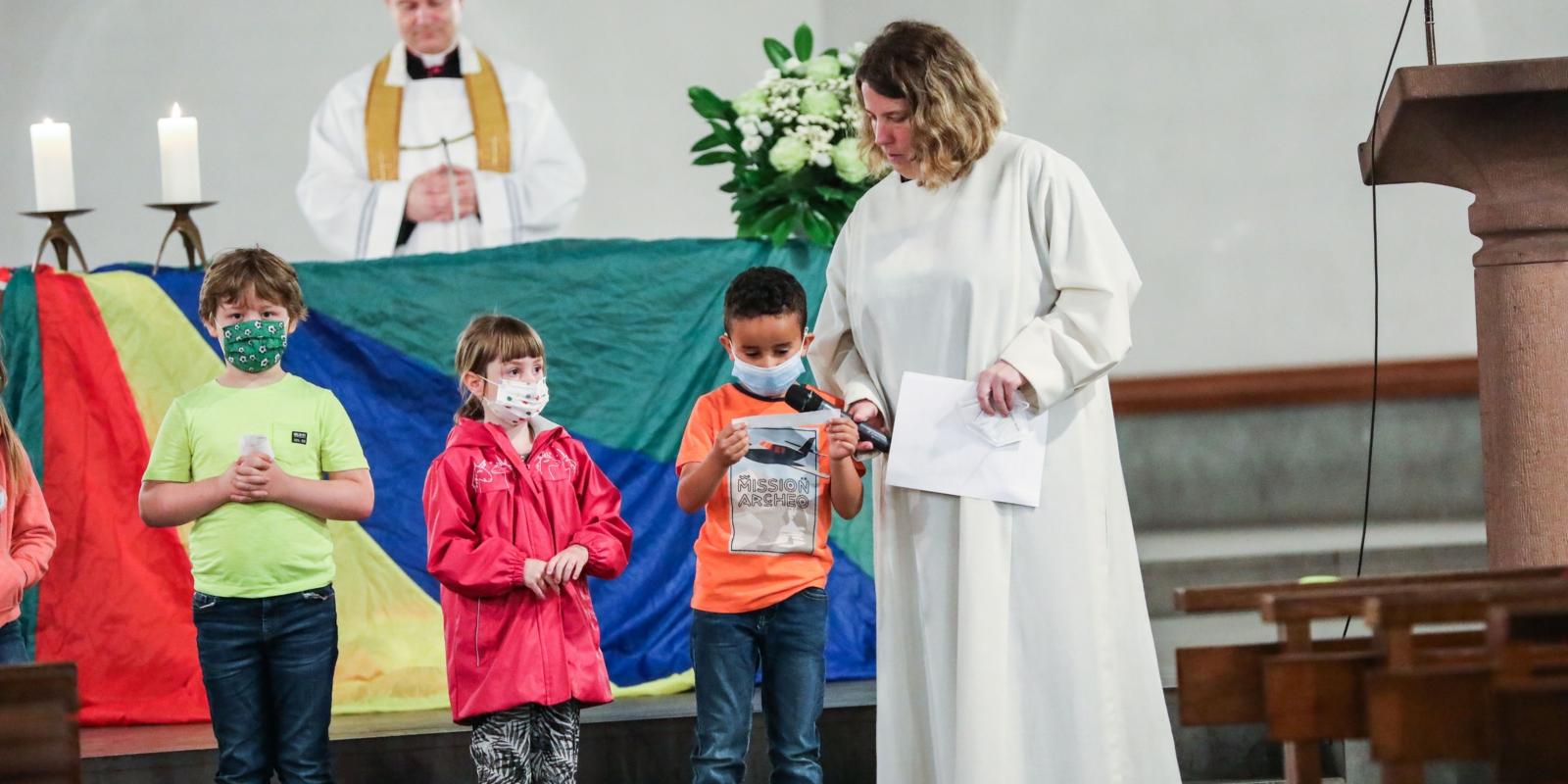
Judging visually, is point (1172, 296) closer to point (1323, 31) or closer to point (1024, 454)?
point (1323, 31)

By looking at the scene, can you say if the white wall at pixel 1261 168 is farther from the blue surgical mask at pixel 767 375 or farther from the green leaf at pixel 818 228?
the blue surgical mask at pixel 767 375

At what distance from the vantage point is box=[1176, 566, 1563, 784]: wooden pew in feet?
6.98

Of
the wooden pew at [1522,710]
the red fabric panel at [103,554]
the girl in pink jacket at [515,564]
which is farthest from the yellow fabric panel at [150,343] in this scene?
the wooden pew at [1522,710]

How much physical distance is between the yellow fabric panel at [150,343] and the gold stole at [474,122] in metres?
1.99

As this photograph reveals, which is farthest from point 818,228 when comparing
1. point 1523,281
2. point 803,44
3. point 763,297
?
point 1523,281

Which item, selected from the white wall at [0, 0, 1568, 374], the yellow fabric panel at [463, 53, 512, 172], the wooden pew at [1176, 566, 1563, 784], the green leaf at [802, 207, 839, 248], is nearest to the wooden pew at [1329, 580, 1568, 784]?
the wooden pew at [1176, 566, 1563, 784]

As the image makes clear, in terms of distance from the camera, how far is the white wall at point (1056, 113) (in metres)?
5.51

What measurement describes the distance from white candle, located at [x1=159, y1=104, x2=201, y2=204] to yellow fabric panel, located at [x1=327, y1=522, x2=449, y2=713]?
3.26 ft

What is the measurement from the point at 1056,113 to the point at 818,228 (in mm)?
1735

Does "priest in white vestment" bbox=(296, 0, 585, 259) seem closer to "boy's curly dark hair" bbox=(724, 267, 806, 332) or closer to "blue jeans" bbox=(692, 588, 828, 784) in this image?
"boy's curly dark hair" bbox=(724, 267, 806, 332)

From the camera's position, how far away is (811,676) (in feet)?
10.8

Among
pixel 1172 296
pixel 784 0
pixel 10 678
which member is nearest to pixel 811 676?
pixel 10 678

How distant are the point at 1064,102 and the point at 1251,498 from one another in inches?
60.6

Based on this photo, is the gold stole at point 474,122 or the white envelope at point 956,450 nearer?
the white envelope at point 956,450
